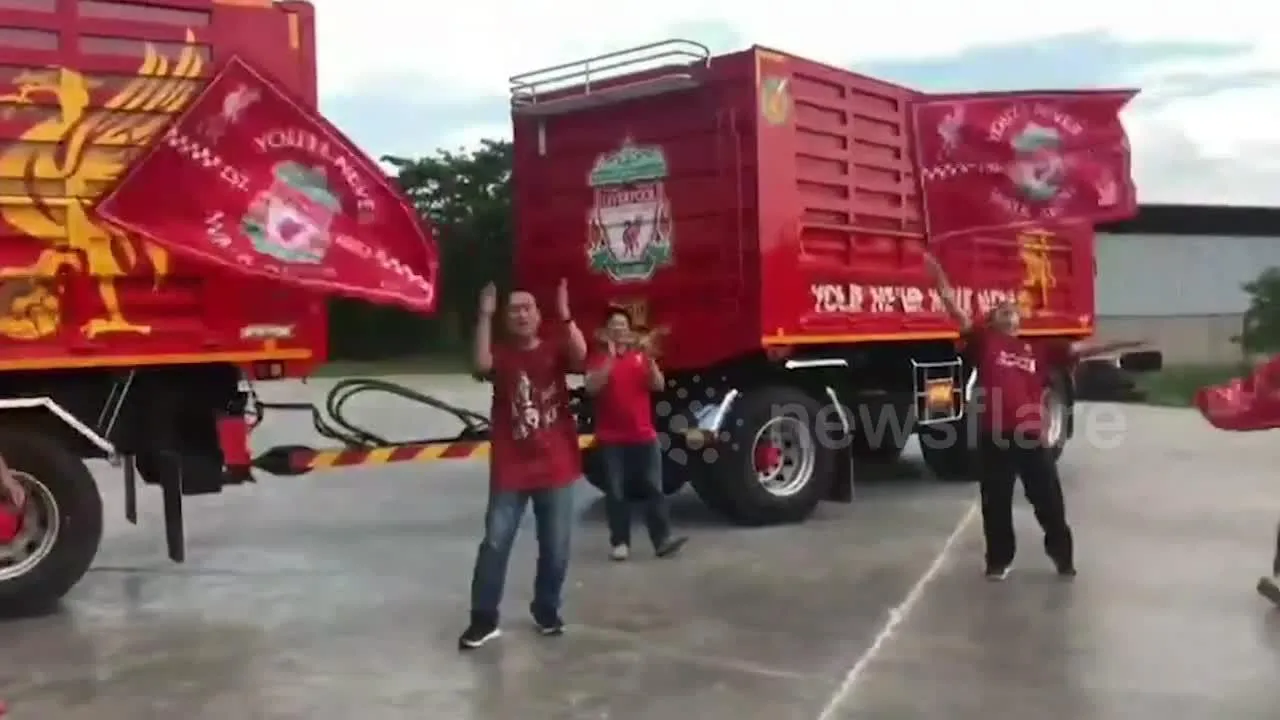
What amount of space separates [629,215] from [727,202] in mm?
950

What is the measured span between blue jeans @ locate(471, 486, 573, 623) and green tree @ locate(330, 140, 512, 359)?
65.5ft

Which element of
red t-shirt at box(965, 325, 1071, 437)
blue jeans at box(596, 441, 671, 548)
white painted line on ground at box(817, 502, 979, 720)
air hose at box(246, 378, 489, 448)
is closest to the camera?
white painted line on ground at box(817, 502, 979, 720)

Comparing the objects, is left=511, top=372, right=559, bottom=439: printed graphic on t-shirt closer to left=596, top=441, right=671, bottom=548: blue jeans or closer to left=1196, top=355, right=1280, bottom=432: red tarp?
left=596, top=441, right=671, bottom=548: blue jeans

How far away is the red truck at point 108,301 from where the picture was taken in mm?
7105

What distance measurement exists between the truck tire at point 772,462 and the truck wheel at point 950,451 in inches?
92.2

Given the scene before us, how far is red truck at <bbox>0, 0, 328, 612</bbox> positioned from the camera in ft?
23.3

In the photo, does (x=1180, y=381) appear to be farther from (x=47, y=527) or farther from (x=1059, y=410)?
(x=47, y=527)

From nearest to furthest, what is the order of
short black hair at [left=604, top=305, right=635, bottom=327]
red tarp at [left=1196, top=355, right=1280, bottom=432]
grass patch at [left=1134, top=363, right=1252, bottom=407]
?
red tarp at [left=1196, top=355, right=1280, bottom=432] → short black hair at [left=604, top=305, right=635, bottom=327] → grass patch at [left=1134, top=363, right=1252, bottom=407]

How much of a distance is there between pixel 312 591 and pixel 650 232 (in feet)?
11.8

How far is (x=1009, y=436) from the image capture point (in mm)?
8055

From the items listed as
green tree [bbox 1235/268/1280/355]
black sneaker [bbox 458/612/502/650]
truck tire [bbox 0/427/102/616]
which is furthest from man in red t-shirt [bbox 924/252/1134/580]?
green tree [bbox 1235/268/1280/355]

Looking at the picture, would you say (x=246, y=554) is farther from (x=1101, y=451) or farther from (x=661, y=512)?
(x=1101, y=451)

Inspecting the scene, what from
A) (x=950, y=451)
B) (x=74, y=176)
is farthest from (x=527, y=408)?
(x=950, y=451)

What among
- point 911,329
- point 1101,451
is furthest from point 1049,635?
point 1101,451
